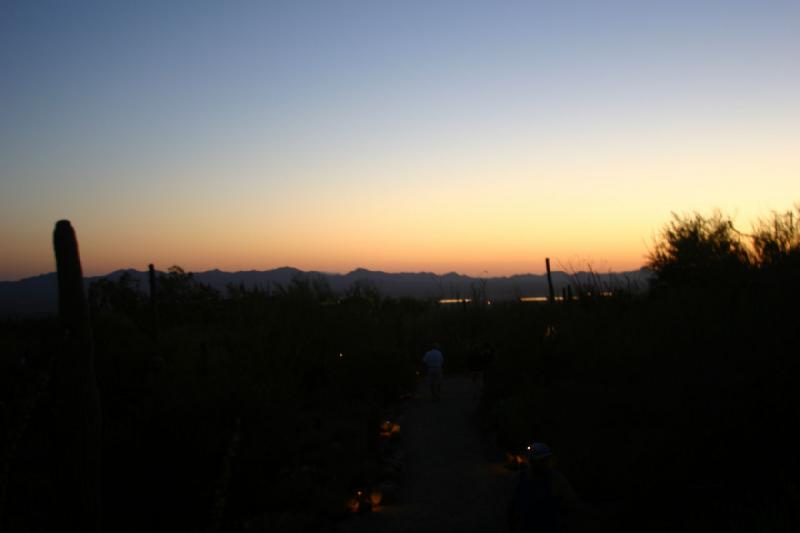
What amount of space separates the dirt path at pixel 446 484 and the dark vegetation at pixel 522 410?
658 millimetres

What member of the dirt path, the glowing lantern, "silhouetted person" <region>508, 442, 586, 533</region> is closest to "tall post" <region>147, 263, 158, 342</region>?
the dirt path

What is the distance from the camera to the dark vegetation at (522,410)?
9.38 m

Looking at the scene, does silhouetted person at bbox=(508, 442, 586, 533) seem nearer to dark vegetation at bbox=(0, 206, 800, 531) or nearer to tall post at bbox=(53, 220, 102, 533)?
dark vegetation at bbox=(0, 206, 800, 531)

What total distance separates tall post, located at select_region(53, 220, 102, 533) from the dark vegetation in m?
0.27

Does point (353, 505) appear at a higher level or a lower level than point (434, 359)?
lower

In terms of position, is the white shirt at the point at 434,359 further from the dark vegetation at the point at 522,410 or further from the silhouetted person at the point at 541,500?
the silhouetted person at the point at 541,500

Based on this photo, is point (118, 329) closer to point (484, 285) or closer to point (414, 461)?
point (414, 461)

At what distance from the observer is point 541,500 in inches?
281

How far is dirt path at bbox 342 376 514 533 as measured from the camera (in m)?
10.9

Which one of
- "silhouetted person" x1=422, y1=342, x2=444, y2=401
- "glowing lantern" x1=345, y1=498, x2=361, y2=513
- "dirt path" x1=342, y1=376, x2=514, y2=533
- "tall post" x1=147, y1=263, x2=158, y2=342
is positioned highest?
"tall post" x1=147, y1=263, x2=158, y2=342

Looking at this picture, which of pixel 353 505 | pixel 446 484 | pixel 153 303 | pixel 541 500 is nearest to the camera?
pixel 541 500

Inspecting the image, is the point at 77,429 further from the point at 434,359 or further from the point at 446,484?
the point at 434,359

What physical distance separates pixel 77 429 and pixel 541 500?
5002 millimetres

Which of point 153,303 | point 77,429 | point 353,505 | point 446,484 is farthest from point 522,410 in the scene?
point 153,303
